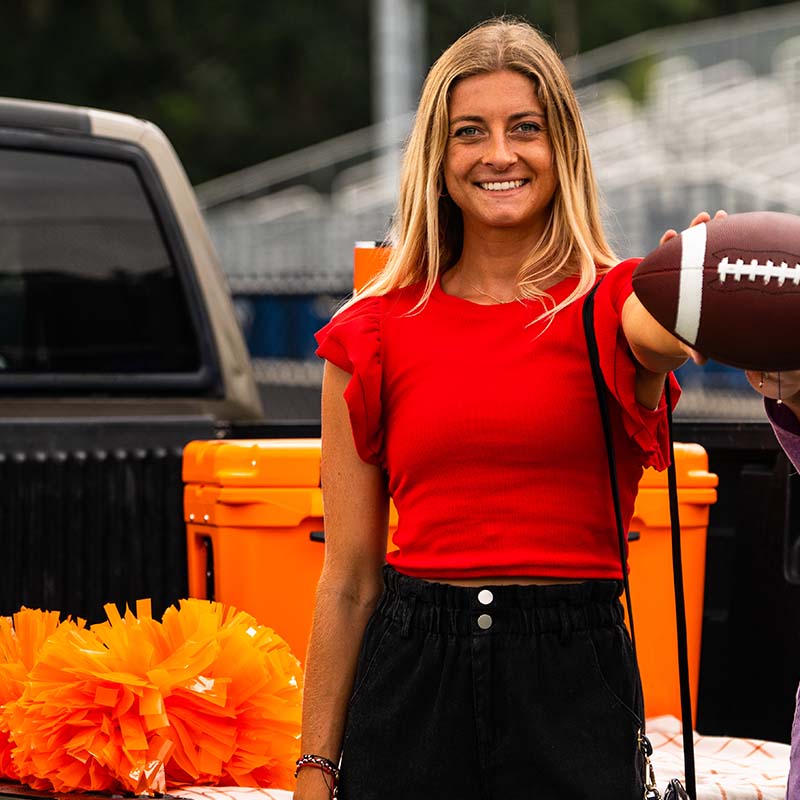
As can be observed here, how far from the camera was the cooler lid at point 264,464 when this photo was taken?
3.57m

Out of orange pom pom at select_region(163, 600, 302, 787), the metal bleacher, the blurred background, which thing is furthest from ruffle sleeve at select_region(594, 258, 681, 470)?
the metal bleacher

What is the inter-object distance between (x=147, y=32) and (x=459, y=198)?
134 ft

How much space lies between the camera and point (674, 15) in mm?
46406

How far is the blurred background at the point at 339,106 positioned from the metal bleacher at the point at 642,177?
30mm

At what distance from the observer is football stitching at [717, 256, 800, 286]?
6.46 feet

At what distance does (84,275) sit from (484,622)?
2.79 meters

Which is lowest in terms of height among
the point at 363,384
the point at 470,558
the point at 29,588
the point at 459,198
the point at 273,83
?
the point at 29,588

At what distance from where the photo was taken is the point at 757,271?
1985 millimetres

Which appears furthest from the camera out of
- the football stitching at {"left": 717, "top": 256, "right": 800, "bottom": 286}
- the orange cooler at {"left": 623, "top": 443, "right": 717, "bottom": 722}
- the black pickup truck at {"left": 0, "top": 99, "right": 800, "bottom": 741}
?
the black pickup truck at {"left": 0, "top": 99, "right": 800, "bottom": 741}

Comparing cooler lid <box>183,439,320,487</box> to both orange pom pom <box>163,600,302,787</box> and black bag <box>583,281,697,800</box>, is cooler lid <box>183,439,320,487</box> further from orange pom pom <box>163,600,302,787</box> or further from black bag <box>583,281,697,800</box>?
black bag <box>583,281,697,800</box>

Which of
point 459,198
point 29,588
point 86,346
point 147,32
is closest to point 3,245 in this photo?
point 86,346

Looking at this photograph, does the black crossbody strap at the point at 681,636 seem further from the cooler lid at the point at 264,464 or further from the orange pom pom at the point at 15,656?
the cooler lid at the point at 264,464

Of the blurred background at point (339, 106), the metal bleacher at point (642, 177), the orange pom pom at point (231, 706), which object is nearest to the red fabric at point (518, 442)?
the blurred background at point (339, 106)

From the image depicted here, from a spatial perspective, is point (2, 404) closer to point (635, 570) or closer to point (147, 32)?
point (635, 570)
